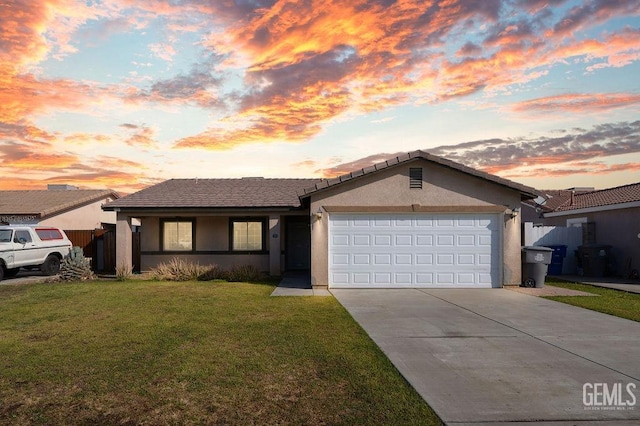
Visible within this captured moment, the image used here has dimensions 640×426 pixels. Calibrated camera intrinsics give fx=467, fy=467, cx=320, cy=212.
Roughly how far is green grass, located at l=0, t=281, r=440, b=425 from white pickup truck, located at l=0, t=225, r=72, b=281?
8.07 m

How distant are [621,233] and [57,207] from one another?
97.6 ft

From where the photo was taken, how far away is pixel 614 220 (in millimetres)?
20203

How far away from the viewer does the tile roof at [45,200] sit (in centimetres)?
2812

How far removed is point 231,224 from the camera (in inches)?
838

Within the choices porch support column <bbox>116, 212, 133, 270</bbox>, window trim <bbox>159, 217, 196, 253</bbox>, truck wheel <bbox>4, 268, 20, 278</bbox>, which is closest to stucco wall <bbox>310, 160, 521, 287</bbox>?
window trim <bbox>159, 217, 196, 253</bbox>

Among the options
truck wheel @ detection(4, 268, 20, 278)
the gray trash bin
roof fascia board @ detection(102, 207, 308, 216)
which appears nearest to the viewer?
the gray trash bin

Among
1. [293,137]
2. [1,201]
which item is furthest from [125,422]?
[1,201]

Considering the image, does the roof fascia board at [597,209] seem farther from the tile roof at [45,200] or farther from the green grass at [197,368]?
the tile roof at [45,200]

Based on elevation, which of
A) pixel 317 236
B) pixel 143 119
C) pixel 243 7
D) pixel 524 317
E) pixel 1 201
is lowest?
pixel 524 317

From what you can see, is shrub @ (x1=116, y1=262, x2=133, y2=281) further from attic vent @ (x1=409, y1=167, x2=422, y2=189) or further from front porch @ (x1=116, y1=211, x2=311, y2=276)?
attic vent @ (x1=409, y1=167, x2=422, y2=189)

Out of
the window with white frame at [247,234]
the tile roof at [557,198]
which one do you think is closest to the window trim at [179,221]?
the window with white frame at [247,234]

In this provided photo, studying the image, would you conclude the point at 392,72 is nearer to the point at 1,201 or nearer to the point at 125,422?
the point at 125,422

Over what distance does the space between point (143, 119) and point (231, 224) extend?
19.2 feet

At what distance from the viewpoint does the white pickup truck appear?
18.8m
